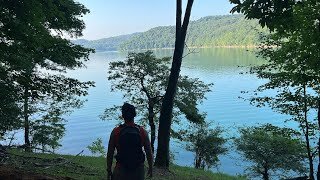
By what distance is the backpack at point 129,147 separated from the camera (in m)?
6.10

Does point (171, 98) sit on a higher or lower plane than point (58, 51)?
lower

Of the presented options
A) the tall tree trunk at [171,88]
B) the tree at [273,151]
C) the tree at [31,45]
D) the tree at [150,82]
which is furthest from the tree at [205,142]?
the tree at [31,45]

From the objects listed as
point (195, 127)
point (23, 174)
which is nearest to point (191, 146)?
point (195, 127)

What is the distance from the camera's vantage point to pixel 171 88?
14.9m

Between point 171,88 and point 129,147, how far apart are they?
8.85 meters

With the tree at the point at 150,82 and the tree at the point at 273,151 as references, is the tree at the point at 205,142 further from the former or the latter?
the tree at the point at 150,82

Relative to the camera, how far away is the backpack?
610 centimetres

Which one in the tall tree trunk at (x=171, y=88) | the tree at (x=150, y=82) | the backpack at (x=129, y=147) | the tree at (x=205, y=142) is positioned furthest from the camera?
the tree at (x=205, y=142)

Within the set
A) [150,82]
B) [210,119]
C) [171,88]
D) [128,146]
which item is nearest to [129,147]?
[128,146]

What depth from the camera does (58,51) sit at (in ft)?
51.5

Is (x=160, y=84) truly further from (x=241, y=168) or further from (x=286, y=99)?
(x=241, y=168)

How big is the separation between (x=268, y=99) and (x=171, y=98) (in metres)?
9.76

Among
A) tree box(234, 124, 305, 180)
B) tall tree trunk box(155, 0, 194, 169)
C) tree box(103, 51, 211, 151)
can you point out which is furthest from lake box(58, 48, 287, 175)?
tall tree trunk box(155, 0, 194, 169)

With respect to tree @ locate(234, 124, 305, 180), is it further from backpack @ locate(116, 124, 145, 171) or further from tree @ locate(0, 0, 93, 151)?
backpack @ locate(116, 124, 145, 171)
